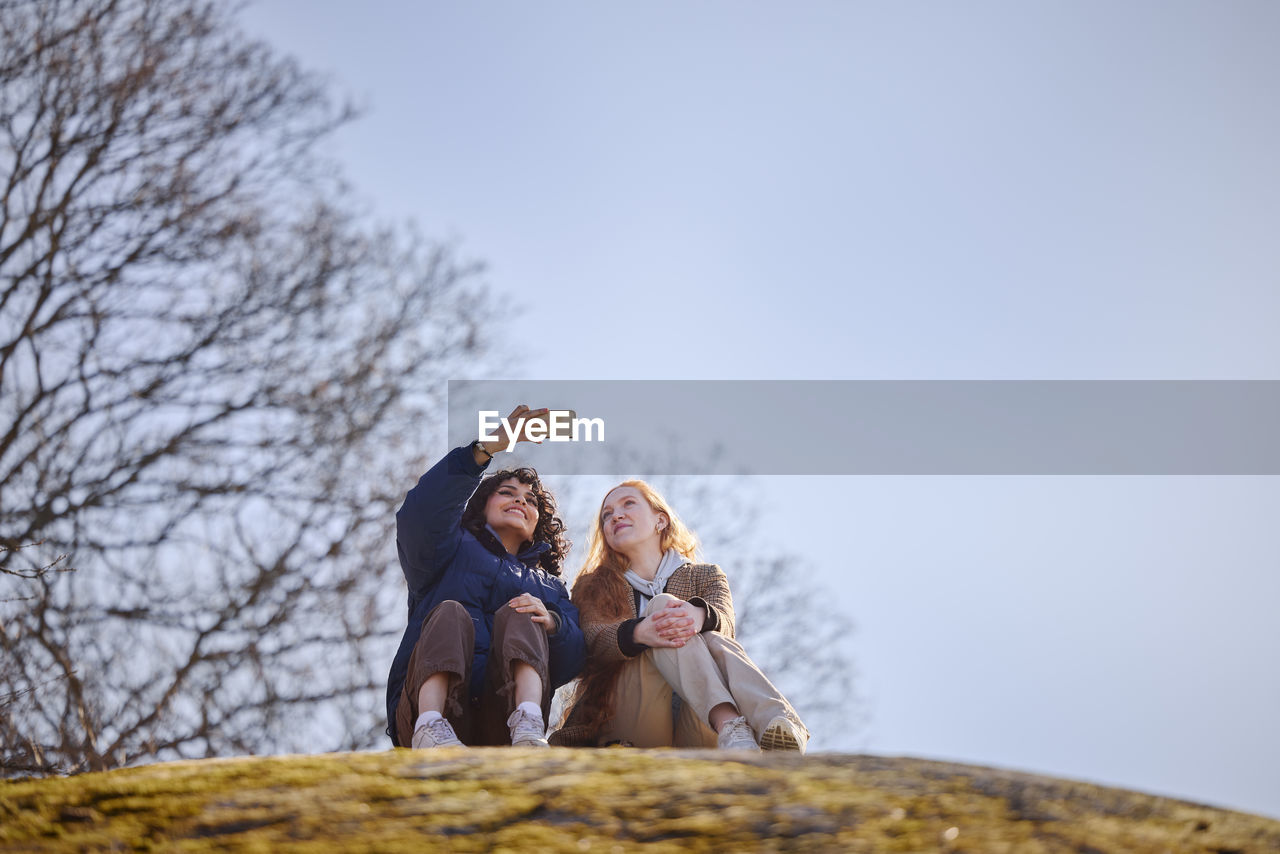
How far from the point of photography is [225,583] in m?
Answer: 8.64

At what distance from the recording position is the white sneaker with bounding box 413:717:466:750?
11.1 ft

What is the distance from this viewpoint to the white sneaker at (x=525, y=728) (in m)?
3.46

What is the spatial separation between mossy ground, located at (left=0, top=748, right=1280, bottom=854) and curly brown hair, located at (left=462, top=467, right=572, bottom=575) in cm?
305

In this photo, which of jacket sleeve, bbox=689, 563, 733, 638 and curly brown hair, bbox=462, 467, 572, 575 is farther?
curly brown hair, bbox=462, 467, 572, 575

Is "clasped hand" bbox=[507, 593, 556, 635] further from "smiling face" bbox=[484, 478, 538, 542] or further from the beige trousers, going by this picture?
"smiling face" bbox=[484, 478, 538, 542]

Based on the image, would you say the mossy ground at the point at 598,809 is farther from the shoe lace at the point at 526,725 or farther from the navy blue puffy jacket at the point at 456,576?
the navy blue puffy jacket at the point at 456,576

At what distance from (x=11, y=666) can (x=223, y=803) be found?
5536 millimetres

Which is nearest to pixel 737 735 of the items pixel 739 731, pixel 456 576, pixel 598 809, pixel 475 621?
pixel 739 731

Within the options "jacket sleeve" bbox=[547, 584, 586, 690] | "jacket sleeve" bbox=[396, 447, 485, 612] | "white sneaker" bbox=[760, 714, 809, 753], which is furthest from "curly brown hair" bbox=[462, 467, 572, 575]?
"white sneaker" bbox=[760, 714, 809, 753]

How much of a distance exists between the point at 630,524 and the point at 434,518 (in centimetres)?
105

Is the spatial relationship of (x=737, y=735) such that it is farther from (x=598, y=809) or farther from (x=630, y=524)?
(x=598, y=809)

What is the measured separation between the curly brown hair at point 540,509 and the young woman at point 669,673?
18 centimetres

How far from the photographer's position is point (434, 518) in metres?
4.06

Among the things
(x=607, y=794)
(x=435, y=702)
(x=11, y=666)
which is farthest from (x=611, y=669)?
(x=11, y=666)
